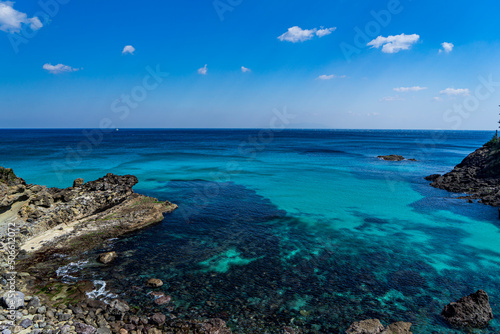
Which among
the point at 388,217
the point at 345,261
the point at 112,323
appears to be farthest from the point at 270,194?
the point at 112,323

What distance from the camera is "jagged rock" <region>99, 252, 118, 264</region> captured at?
50.2 ft

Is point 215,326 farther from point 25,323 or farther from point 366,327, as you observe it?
point 25,323

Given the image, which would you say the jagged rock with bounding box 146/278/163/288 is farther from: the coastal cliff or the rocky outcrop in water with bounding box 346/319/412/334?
the coastal cliff

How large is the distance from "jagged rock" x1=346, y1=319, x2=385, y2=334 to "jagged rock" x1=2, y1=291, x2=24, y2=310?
1322cm

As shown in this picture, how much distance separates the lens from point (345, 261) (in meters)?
16.3

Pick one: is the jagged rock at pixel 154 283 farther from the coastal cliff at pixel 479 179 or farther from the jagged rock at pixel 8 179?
the coastal cliff at pixel 479 179

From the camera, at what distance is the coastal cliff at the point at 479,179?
104ft

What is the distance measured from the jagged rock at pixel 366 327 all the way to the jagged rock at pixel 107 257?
13188 mm

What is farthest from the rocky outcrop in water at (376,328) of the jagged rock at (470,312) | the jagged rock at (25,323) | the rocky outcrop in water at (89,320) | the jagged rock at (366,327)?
the jagged rock at (25,323)

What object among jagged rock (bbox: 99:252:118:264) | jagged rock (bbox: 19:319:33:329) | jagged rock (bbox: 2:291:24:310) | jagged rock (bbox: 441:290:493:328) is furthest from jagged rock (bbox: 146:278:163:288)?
jagged rock (bbox: 441:290:493:328)

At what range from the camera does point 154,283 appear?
13227mm

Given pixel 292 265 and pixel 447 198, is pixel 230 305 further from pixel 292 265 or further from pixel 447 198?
pixel 447 198

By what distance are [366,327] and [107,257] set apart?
551 inches

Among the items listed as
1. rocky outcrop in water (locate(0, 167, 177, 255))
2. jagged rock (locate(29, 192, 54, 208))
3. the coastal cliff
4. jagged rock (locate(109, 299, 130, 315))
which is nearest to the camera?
jagged rock (locate(109, 299, 130, 315))
